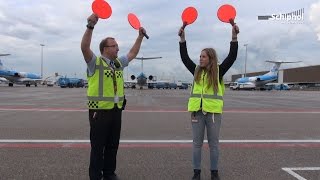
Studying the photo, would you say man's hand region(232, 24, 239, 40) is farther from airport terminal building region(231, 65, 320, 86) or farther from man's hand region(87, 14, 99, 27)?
airport terminal building region(231, 65, 320, 86)

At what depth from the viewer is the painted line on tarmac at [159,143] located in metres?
8.86

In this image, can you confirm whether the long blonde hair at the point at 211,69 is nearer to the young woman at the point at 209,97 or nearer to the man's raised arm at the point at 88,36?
the young woman at the point at 209,97

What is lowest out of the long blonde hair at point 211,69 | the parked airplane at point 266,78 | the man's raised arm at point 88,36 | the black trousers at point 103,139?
the black trousers at point 103,139

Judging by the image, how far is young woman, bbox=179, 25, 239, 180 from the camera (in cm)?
576

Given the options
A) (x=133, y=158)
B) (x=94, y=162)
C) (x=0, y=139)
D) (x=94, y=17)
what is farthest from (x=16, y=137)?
(x=94, y=17)

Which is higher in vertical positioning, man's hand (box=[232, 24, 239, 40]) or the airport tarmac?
man's hand (box=[232, 24, 239, 40])

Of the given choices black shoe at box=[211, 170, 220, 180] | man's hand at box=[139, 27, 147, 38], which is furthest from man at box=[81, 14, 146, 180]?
black shoe at box=[211, 170, 220, 180]

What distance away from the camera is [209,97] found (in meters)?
5.76

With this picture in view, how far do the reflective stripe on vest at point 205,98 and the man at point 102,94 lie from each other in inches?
38.4

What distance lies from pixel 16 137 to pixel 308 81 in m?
145

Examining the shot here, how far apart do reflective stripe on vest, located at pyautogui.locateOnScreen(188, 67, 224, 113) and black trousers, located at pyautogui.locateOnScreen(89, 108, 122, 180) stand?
1.03 m

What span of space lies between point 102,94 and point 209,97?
1.45 meters

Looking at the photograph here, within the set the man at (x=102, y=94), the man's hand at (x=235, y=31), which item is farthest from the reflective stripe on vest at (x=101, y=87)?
the man's hand at (x=235, y=31)

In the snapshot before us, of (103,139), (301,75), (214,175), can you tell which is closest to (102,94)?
(103,139)
